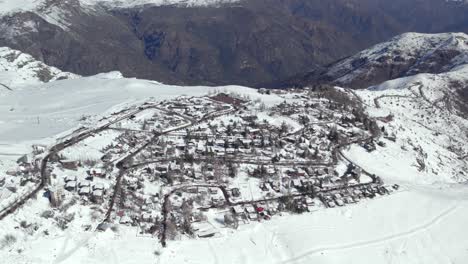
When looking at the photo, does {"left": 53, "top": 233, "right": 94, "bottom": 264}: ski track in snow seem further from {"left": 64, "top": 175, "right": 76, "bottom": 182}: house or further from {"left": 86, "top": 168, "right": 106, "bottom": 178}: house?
{"left": 86, "top": 168, "right": 106, "bottom": 178}: house

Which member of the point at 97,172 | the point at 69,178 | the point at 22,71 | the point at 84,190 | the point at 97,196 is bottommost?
the point at 22,71

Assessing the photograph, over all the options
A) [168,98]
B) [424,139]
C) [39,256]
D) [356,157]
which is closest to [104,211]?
[39,256]

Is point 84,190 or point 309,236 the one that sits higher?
point 84,190

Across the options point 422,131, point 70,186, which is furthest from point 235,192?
point 422,131

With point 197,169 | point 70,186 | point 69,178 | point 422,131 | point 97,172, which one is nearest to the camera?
point 70,186

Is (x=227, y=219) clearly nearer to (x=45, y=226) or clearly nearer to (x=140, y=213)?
(x=140, y=213)

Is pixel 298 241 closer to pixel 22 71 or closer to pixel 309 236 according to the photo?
pixel 309 236

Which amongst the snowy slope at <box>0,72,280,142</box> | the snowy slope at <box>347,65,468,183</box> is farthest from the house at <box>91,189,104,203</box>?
the snowy slope at <box>347,65,468,183</box>

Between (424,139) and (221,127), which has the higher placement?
(221,127)
